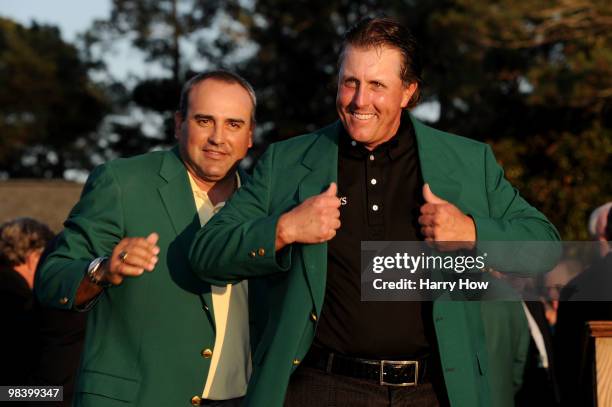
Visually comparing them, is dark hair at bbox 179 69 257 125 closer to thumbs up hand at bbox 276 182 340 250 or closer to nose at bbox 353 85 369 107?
nose at bbox 353 85 369 107

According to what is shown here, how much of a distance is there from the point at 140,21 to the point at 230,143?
127 ft

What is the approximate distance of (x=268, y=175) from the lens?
A: 3559 mm

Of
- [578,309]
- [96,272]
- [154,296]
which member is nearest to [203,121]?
[154,296]

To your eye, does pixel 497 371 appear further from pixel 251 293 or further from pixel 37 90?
pixel 37 90

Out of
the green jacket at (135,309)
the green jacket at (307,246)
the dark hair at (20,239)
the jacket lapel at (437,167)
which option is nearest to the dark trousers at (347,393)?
the green jacket at (307,246)

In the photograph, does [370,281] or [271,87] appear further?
[271,87]

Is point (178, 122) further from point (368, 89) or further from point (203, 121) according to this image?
point (368, 89)

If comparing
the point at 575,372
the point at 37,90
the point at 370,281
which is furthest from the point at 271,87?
the point at 370,281

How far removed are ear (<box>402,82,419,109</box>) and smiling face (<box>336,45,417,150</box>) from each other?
0.08 metres

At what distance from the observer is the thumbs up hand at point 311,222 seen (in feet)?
10.5

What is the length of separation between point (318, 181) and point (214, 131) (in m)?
1.09

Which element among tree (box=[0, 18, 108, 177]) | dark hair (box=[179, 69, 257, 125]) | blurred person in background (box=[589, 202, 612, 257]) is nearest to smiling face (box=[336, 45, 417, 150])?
dark hair (box=[179, 69, 257, 125])

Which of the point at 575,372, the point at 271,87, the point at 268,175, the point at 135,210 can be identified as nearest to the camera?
the point at 268,175

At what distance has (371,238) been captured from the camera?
137 inches
